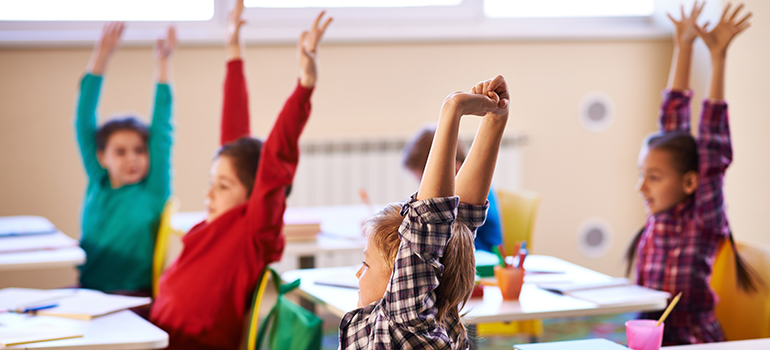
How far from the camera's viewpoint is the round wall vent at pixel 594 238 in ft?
13.6

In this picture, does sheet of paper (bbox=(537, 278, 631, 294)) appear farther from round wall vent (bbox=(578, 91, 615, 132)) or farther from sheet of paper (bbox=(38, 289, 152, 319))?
round wall vent (bbox=(578, 91, 615, 132))

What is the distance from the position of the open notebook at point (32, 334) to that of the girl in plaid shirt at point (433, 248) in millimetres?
645

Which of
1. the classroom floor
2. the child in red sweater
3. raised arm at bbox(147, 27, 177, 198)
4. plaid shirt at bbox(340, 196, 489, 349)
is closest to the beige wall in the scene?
the classroom floor

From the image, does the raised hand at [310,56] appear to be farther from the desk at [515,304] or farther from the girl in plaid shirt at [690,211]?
the girl in plaid shirt at [690,211]

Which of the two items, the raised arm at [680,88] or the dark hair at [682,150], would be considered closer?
the dark hair at [682,150]

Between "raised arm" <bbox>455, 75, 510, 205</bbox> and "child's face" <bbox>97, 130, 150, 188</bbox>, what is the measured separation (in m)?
1.89

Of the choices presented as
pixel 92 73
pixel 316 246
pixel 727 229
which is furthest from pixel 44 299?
pixel 727 229

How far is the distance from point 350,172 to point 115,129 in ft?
4.14

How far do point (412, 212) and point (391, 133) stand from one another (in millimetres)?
2744

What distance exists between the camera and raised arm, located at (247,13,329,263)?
6.26 feet

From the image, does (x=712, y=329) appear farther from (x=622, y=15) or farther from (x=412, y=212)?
(x=622, y=15)

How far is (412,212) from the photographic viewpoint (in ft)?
3.74

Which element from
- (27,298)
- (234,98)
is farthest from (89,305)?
(234,98)

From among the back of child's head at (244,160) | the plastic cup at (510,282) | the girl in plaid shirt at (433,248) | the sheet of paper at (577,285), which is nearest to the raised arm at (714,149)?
the sheet of paper at (577,285)
